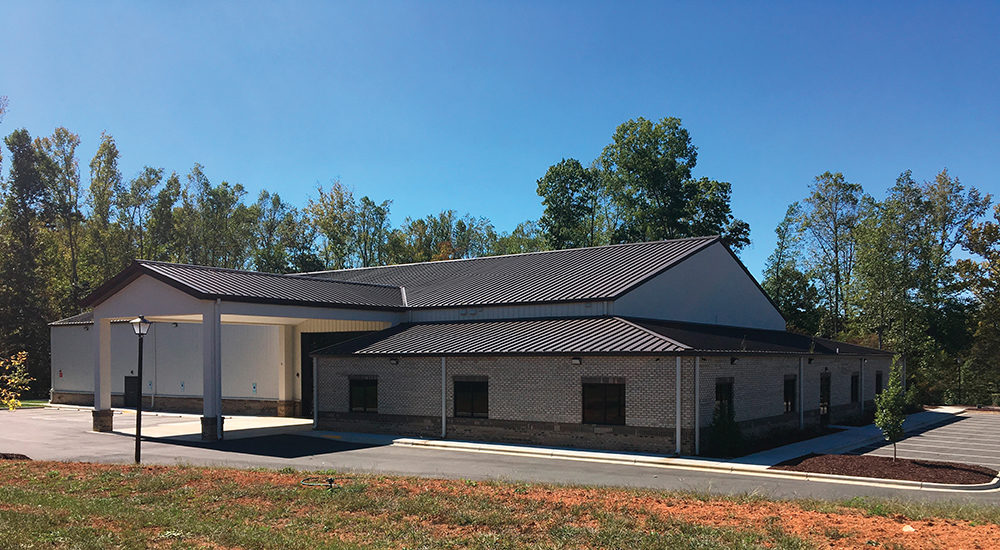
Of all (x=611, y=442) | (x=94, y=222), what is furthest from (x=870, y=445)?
(x=94, y=222)

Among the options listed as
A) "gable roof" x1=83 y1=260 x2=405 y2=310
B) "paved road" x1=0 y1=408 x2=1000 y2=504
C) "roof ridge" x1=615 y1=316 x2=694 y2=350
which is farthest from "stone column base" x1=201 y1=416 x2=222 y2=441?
"roof ridge" x1=615 y1=316 x2=694 y2=350

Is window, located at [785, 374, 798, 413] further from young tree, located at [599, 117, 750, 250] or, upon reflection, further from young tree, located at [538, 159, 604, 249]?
young tree, located at [538, 159, 604, 249]

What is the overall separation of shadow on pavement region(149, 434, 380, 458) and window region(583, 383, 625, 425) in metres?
7.27

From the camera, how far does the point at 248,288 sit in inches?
1110

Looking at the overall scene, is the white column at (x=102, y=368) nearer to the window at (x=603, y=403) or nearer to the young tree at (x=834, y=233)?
the window at (x=603, y=403)

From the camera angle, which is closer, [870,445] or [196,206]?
[870,445]

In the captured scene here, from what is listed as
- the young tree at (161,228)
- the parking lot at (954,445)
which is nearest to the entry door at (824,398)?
the parking lot at (954,445)

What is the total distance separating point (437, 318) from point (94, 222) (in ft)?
172

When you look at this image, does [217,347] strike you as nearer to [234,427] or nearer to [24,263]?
[234,427]

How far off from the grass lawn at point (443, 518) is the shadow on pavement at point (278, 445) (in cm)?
788

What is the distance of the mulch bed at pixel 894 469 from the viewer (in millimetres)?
17875

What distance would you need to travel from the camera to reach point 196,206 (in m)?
77.2

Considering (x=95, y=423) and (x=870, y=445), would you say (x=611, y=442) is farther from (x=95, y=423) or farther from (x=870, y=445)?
(x=95, y=423)

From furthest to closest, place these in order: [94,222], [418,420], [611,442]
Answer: [94,222], [418,420], [611,442]
